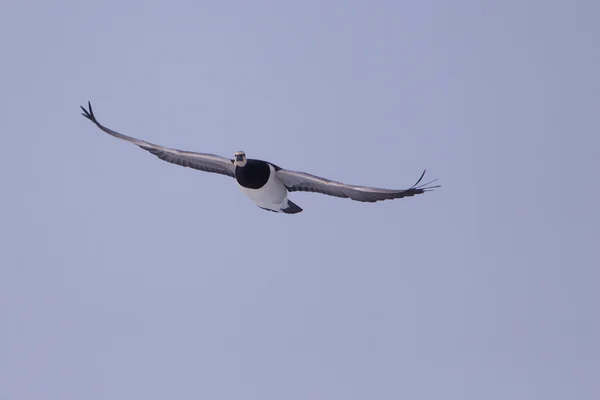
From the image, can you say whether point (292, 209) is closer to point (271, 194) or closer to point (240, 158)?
point (271, 194)

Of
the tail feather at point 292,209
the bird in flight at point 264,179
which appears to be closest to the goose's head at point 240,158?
the bird in flight at point 264,179

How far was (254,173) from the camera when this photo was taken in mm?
41688

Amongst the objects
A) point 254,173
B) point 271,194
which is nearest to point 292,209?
point 271,194

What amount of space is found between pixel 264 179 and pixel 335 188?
9.02ft

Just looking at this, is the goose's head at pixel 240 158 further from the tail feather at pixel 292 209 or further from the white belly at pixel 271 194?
the tail feather at pixel 292 209

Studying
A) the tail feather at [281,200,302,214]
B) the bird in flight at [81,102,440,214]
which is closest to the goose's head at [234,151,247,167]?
the bird in flight at [81,102,440,214]

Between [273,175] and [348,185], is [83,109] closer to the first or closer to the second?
[273,175]

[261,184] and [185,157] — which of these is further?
[185,157]

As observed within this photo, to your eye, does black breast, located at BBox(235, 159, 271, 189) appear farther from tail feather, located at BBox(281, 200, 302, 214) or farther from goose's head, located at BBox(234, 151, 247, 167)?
tail feather, located at BBox(281, 200, 302, 214)

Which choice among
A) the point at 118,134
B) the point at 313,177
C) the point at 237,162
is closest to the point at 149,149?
the point at 118,134

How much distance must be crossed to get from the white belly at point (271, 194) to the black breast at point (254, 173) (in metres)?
0.25

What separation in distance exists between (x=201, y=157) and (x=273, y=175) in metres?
3.10

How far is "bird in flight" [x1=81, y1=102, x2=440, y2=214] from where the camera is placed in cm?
4031

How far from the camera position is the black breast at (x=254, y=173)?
137ft
